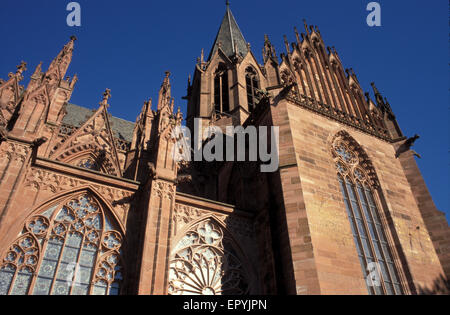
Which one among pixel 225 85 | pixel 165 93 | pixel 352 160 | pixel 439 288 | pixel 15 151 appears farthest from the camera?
pixel 225 85

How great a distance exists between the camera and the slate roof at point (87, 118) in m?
19.6

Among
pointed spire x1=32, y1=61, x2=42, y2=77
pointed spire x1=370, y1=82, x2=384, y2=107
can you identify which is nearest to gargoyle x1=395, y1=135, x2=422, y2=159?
pointed spire x1=370, y1=82, x2=384, y2=107

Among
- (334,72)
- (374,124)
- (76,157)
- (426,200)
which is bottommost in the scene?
(426,200)

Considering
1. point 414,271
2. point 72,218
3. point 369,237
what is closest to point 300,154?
point 369,237

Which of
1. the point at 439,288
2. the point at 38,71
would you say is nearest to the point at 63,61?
the point at 38,71

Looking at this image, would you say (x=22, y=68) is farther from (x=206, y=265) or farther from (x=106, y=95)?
(x=206, y=265)

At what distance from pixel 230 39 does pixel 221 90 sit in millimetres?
7107

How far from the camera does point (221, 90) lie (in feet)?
75.9

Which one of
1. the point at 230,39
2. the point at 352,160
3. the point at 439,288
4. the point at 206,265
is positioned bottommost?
the point at 439,288

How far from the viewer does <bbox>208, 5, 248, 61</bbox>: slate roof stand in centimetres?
2692

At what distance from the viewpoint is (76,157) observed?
14.1 m

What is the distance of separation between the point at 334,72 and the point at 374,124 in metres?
3.59

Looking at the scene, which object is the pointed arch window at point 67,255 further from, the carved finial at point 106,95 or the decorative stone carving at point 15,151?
the carved finial at point 106,95
